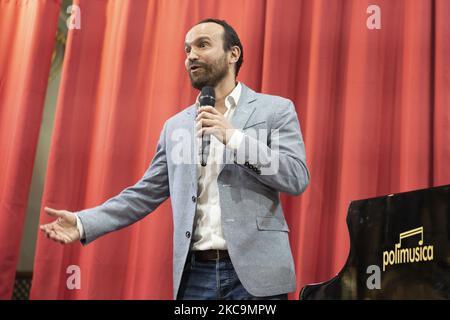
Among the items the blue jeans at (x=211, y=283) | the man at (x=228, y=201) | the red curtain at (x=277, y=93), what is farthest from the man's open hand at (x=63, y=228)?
the red curtain at (x=277, y=93)

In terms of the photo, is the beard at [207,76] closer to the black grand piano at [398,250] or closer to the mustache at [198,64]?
the mustache at [198,64]

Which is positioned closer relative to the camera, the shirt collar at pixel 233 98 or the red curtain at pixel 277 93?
the shirt collar at pixel 233 98

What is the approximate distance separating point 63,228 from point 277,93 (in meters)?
1.32

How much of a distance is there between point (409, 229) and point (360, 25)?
1446mm

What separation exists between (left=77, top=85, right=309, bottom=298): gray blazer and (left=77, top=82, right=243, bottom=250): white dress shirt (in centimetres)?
3

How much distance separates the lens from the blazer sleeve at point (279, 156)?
5.04 feet

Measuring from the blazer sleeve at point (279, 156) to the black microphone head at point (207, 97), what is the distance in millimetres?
174

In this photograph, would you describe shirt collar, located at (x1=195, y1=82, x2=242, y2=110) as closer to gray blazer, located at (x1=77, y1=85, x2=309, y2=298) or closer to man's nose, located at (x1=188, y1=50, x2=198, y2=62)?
gray blazer, located at (x1=77, y1=85, x2=309, y2=298)

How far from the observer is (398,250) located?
1.55 metres

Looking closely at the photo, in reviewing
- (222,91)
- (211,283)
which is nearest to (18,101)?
(222,91)

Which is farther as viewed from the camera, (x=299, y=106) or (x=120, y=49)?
(x=120, y=49)

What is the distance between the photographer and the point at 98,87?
308cm

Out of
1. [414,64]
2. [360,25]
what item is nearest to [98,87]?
[360,25]

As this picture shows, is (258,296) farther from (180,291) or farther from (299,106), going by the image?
(299,106)
